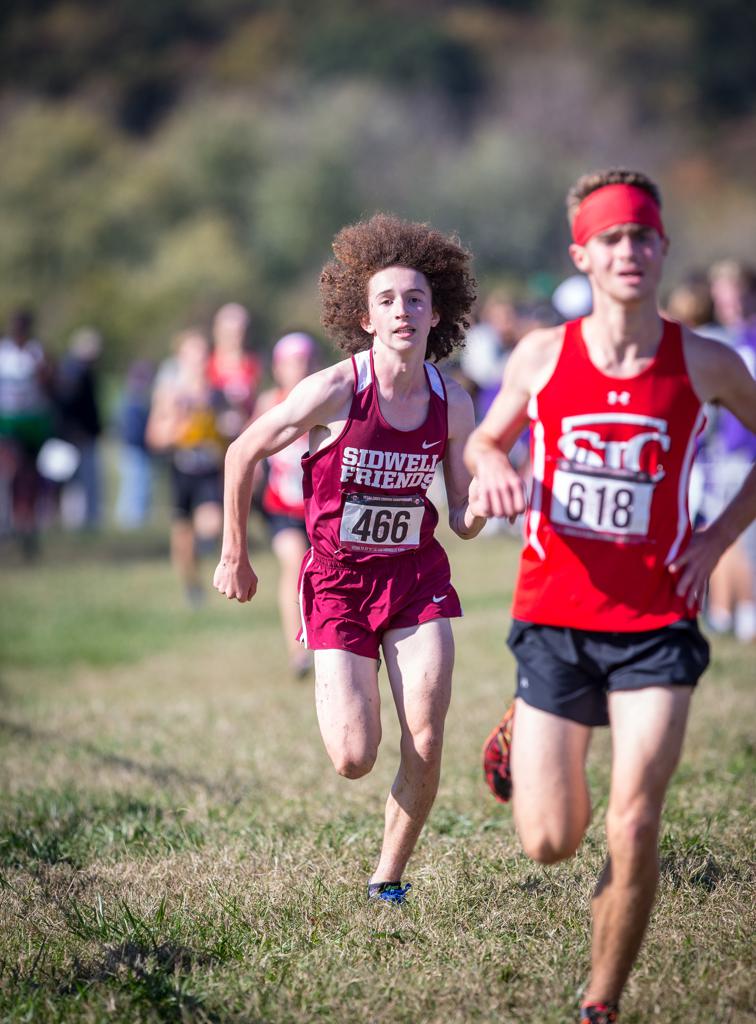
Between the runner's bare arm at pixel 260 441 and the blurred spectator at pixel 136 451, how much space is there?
1564cm

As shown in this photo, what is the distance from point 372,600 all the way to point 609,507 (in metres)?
1.32

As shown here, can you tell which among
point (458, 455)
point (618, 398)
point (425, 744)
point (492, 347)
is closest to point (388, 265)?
point (458, 455)

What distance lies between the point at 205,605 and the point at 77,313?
3845 centimetres

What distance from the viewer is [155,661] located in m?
11.4

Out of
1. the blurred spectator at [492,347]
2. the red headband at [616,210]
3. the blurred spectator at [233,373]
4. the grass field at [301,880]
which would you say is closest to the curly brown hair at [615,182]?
the red headband at [616,210]

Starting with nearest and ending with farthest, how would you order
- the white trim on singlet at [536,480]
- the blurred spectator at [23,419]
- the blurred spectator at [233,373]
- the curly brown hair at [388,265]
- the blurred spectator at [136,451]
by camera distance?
the white trim on singlet at [536,480] → the curly brown hair at [388,265] → the blurred spectator at [233,373] → the blurred spectator at [23,419] → the blurred spectator at [136,451]

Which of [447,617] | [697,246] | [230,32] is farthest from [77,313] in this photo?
[230,32]

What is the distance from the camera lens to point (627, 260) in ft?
12.4

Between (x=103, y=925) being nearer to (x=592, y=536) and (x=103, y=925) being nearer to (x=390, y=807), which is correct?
(x=390, y=807)

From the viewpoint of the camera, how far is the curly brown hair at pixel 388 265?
5062 mm

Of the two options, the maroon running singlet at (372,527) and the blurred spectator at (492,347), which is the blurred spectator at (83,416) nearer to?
the blurred spectator at (492,347)

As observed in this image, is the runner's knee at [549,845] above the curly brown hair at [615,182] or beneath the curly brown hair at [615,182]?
beneath

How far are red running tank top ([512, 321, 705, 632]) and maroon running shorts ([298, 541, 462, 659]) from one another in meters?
1.02

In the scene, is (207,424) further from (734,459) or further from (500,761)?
(500,761)
